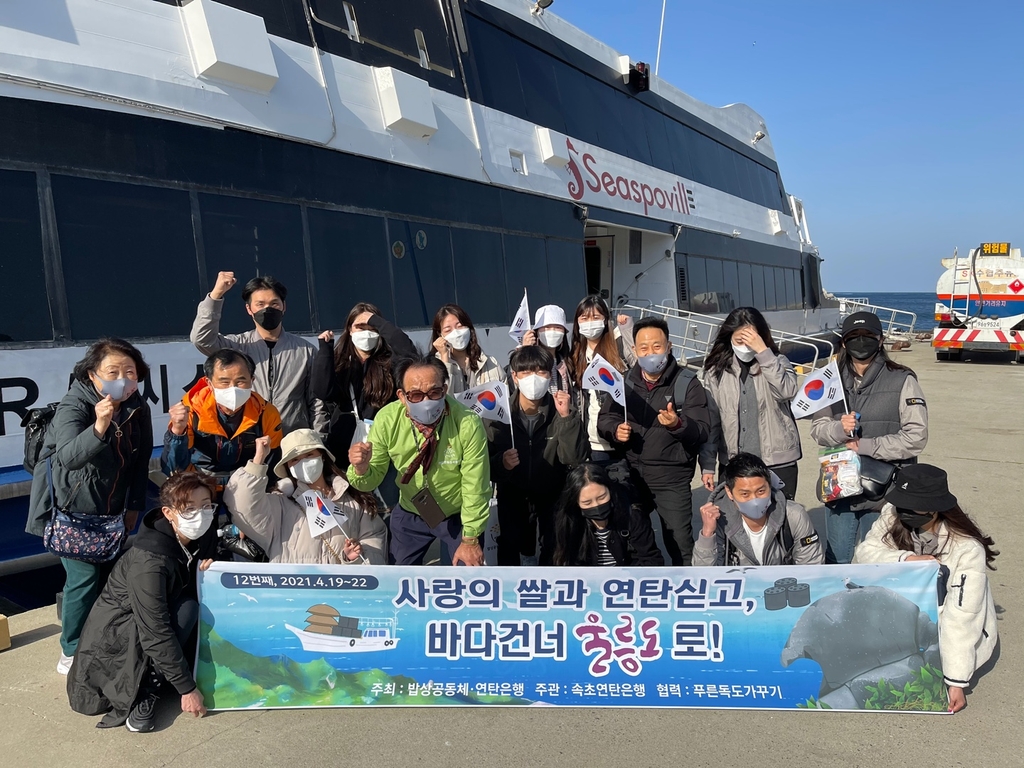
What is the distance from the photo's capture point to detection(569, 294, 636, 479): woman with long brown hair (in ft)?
13.4

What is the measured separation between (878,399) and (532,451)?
1.84 meters

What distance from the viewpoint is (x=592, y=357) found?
4238 mm

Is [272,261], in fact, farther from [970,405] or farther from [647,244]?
[970,405]

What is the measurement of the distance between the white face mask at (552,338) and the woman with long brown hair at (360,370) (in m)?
0.80

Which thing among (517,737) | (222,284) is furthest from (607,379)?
Result: (222,284)

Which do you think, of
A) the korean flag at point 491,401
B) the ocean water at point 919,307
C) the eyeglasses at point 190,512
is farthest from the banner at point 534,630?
the ocean water at point 919,307

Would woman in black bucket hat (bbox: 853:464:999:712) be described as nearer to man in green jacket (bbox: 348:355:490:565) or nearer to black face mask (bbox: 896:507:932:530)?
black face mask (bbox: 896:507:932:530)

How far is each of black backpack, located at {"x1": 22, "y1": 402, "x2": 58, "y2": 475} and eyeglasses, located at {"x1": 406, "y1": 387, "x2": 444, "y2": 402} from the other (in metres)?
1.56

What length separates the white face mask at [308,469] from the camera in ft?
10.6

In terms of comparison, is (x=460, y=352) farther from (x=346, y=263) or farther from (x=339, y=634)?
(x=339, y=634)

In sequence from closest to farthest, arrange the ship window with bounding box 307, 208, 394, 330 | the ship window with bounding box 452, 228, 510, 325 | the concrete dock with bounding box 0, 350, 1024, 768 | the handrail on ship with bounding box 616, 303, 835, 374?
the concrete dock with bounding box 0, 350, 1024, 768
the ship window with bounding box 307, 208, 394, 330
the ship window with bounding box 452, 228, 510, 325
the handrail on ship with bounding box 616, 303, 835, 374

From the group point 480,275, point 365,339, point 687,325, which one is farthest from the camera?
point 687,325

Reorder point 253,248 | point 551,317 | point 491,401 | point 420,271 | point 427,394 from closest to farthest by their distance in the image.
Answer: point 427,394 < point 491,401 < point 551,317 < point 253,248 < point 420,271

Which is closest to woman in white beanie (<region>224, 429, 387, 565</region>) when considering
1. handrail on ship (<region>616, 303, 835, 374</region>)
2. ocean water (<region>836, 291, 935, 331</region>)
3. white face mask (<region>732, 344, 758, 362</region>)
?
white face mask (<region>732, 344, 758, 362</region>)
